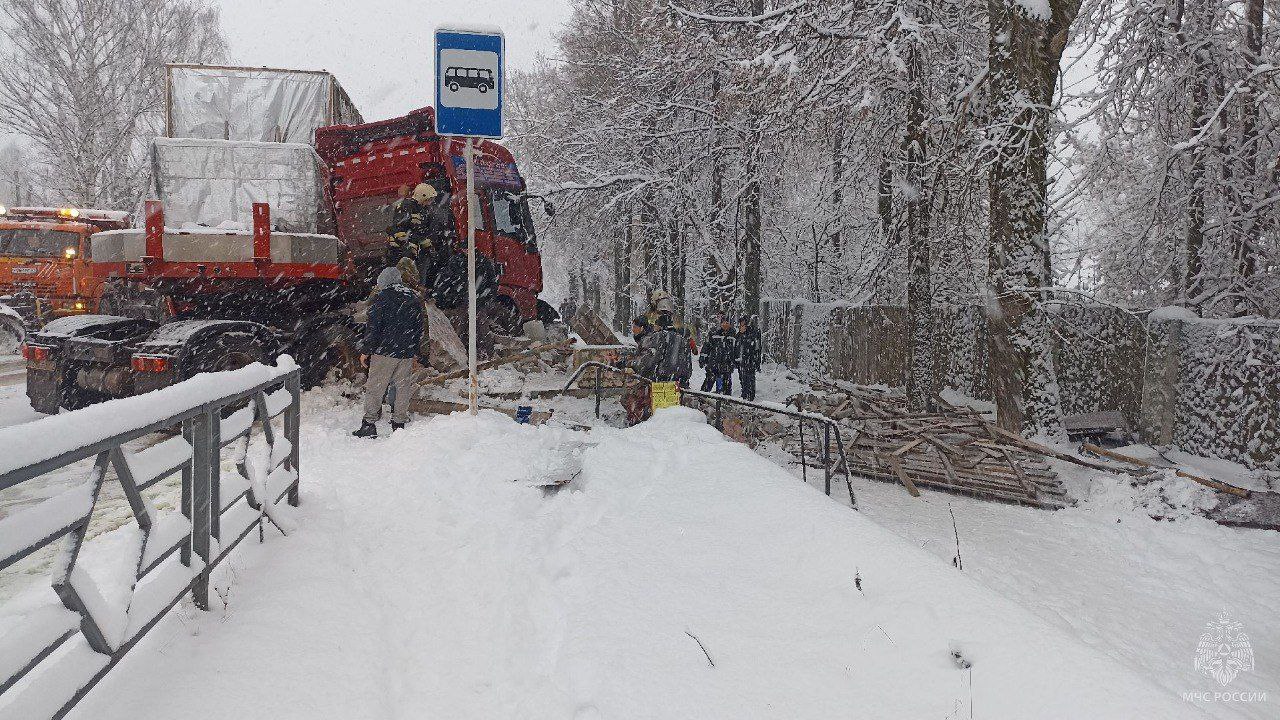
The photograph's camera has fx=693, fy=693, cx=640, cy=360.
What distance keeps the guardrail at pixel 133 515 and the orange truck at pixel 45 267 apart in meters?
16.9

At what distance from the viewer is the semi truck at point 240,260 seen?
23.2ft

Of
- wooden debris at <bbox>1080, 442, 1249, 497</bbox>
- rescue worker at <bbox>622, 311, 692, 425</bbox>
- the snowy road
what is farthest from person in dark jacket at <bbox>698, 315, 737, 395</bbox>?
the snowy road

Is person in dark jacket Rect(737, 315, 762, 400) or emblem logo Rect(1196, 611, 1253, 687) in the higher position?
person in dark jacket Rect(737, 315, 762, 400)

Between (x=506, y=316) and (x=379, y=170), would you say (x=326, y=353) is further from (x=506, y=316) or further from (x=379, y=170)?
(x=506, y=316)

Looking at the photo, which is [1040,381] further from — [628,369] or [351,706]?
[351,706]

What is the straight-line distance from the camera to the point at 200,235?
24.8 ft

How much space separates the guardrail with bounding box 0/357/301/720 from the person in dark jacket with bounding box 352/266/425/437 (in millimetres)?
3482

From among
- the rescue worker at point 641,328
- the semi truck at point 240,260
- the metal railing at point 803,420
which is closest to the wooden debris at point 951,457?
the metal railing at point 803,420

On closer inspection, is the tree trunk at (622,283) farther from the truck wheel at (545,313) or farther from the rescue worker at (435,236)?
the rescue worker at (435,236)

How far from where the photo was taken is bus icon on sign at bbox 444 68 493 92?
21.3 feet

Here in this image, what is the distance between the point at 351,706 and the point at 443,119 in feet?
17.6

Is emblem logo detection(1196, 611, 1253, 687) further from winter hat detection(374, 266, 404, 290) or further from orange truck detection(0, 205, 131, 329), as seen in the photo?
orange truck detection(0, 205, 131, 329)

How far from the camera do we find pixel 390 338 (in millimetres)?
7125

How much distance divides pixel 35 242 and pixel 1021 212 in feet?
67.8
